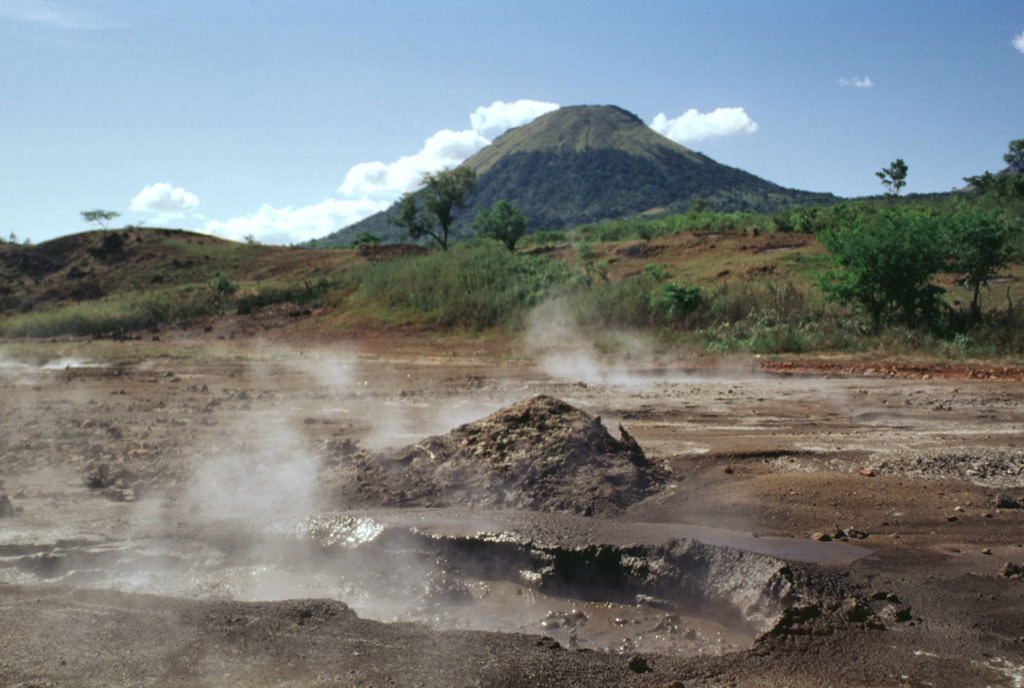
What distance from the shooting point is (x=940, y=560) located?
13.8ft

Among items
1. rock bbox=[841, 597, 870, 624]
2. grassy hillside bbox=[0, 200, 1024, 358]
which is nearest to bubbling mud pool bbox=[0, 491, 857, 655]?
rock bbox=[841, 597, 870, 624]

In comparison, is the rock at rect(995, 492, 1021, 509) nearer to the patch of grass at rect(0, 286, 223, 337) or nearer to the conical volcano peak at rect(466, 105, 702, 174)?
the patch of grass at rect(0, 286, 223, 337)

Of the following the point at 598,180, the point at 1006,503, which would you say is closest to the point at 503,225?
the point at 1006,503

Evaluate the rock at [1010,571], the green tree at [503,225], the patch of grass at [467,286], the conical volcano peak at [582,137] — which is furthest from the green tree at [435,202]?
the conical volcano peak at [582,137]

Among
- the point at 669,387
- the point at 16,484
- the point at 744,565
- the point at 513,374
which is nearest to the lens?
the point at 744,565

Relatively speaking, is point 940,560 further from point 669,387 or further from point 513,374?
point 513,374

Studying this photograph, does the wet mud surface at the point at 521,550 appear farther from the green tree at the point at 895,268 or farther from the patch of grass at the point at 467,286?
the patch of grass at the point at 467,286

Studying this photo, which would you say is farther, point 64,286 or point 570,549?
point 64,286

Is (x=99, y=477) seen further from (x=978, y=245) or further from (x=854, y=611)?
(x=978, y=245)

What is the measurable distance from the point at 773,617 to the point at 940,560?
134 centimetres

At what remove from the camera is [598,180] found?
407 feet

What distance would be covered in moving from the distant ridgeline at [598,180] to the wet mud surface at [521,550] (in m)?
93.1

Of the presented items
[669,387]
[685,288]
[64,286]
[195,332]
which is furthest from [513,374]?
[64,286]

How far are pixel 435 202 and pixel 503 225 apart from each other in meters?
6.65
